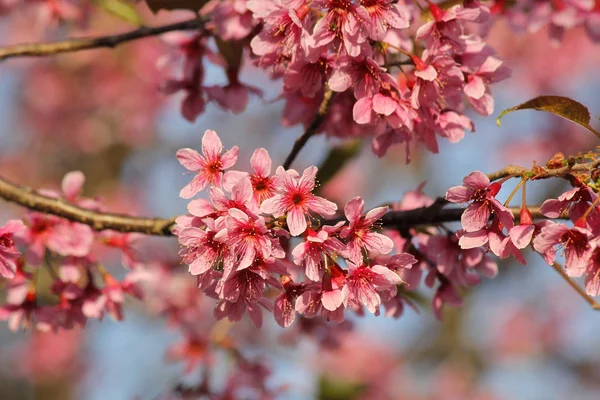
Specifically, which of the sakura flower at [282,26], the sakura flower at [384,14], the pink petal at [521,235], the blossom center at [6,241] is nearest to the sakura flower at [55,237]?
the blossom center at [6,241]

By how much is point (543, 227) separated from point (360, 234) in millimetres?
327

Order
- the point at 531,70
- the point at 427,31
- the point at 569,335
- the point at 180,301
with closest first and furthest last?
the point at 427,31
the point at 180,301
the point at 531,70
the point at 569,335

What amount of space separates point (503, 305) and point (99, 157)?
5772 mm

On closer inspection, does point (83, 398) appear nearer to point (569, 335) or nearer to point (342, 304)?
point (569, 335)

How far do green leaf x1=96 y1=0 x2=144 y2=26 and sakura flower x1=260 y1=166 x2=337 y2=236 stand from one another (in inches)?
46.8

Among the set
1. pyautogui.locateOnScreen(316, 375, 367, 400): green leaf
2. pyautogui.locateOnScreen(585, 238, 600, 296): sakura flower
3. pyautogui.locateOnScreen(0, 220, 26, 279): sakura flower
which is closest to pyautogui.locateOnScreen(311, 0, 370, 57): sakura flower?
pyautogui.locateOnScreen(585, 238, 600, 296): sakura flower

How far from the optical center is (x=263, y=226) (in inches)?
46.0

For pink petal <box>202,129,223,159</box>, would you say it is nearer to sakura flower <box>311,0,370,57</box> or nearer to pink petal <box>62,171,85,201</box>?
sakura flower <box>311,0,370,57</box>

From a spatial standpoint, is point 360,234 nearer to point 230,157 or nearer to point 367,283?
point 367,283

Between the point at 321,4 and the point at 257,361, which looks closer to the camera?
the point at 321,4

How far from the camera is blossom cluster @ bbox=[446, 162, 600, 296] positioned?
45.6 inches

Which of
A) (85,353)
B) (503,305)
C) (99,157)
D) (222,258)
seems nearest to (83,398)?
(85,353)

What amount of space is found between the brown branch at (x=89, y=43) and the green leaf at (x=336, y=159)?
0.55 meters

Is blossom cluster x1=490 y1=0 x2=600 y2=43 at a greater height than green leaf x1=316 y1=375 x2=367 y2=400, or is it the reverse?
blossom cluster x1=490 y1=0 x2=600 y2=43
